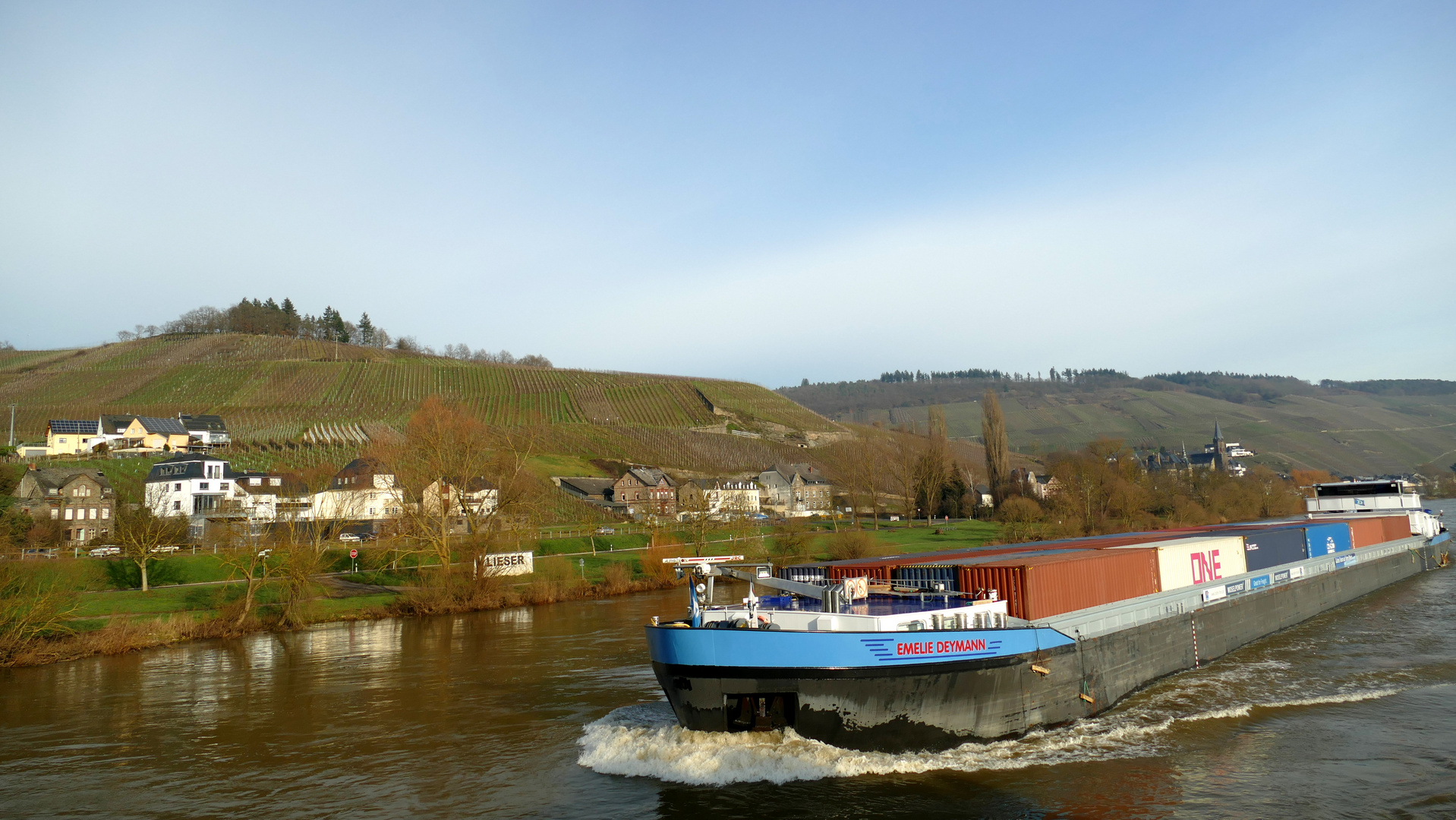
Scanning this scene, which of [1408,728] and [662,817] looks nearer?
[662,817]

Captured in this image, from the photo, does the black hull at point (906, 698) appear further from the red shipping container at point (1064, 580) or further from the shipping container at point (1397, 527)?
the shipping container at point (1397, 527)

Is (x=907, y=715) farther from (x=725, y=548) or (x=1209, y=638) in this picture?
(x=725, y=548)

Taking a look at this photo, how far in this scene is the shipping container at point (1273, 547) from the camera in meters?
28.2

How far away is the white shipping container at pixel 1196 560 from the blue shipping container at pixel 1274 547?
76 cm

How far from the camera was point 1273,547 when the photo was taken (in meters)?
29.6

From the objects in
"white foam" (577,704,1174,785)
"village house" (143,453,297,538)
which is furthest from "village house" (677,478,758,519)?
"white foam" (577,704,1174,785)

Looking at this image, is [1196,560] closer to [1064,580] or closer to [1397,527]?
[1064,580]

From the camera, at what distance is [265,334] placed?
143750 millimetres

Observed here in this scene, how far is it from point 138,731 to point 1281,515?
8019 cm

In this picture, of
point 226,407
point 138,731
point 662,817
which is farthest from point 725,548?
point 226,407

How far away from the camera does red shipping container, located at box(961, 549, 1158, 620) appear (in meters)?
17.0

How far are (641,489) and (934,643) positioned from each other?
2816 inches

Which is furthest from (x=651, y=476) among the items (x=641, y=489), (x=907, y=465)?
(x=907, y=465)

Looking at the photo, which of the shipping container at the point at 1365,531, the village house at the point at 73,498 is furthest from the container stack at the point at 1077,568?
the village house at the point at 73,498
